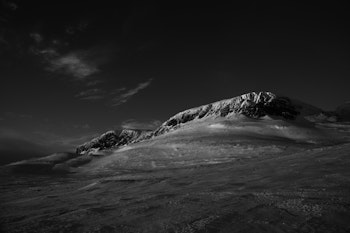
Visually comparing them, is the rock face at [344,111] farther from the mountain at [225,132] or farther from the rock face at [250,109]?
the rock face at [250,109]

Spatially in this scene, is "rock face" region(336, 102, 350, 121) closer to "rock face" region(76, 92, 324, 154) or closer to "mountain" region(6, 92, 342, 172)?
"mountain" region(6, 92, 342, 172)

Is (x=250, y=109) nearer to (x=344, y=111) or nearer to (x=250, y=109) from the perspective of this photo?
(x=250, y=109)

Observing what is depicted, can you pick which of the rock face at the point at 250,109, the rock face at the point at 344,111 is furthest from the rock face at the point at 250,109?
the rock face at the point at 344,111

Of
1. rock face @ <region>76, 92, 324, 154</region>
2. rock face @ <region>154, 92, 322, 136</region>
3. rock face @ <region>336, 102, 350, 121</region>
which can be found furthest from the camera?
rock face @ <region>336, 102, 350, 121</region>

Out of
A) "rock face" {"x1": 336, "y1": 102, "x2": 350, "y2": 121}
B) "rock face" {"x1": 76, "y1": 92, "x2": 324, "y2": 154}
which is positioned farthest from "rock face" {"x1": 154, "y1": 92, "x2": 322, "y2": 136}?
"rock face" {"x1": 336, "y1": 102, "x2": 350, "y2": 121}

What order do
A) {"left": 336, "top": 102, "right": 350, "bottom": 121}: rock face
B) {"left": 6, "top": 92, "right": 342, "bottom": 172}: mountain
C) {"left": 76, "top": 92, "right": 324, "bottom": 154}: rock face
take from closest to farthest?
{"left": 6, "top": 92, "right": 342, "bottom": 172}: mountain
{"left": 76, "top": 92, "right": 324, "bottom": 154}: rock face
{"left": 336, "top": 102, "right": 350, "bottom": 121}: rock face

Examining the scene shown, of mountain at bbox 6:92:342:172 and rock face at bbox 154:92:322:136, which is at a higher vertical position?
rock face at bbox 154:92:322:136

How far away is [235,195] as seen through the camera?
12.0 meters

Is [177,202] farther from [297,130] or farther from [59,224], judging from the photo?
[297,130]

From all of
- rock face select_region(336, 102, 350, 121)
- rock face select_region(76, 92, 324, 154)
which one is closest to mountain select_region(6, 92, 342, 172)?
rock face select_region(76, 92, 324, 154)

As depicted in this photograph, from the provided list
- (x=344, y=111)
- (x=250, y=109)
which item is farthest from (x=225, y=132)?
(x=344, y=111)

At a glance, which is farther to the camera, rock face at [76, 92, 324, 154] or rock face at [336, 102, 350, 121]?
rock face at [336, 102, 350, 121]

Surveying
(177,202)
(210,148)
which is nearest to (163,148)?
(210,148)

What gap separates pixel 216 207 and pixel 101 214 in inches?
166
